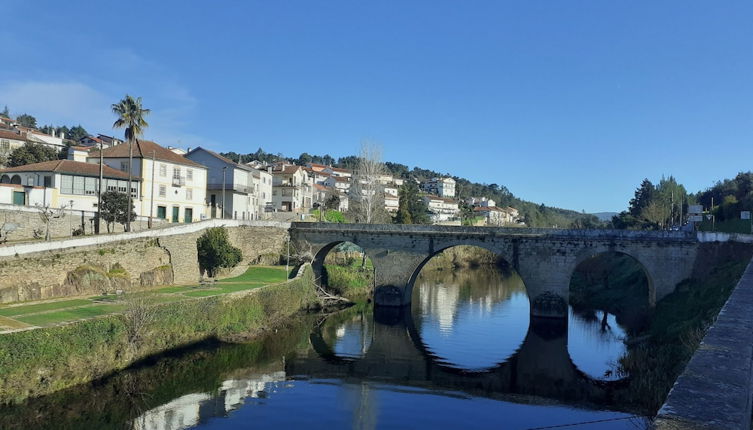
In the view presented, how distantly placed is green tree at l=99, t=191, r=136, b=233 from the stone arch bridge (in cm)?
1724

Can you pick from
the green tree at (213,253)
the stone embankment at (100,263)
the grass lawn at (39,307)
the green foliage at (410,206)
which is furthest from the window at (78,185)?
the green foliage at (410,206)

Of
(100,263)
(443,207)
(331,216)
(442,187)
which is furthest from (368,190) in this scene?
(442,187)

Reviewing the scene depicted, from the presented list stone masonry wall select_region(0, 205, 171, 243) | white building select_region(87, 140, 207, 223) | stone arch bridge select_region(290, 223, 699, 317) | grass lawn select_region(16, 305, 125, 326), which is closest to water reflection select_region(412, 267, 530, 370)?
stone arch bridge select_region(290, 223, 699, 317)

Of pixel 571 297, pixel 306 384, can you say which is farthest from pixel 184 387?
pixel 571 297

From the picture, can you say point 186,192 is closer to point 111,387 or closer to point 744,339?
point 111,387

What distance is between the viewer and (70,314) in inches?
1040

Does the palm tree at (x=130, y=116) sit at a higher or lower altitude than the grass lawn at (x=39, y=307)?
higher

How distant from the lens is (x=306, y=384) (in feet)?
90.5

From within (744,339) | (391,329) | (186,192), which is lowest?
(391,329)

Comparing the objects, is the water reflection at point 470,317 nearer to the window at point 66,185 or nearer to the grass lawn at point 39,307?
the grass lawn at point 39,307

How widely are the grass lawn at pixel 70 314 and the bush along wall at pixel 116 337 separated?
46.9 inches

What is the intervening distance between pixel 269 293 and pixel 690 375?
35112 mm

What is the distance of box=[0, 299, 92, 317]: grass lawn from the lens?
25614 mm

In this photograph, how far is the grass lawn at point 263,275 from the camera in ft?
146
